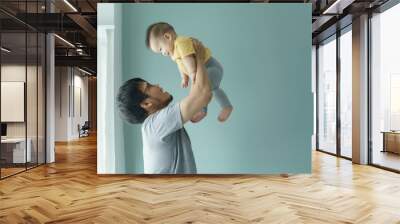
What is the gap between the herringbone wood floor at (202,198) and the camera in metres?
3.99

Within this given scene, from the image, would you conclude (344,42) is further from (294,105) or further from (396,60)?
(294,105)

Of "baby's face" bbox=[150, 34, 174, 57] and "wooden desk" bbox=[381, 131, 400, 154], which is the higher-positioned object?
"baby's face" bbox=[150, 34, 174, 57]

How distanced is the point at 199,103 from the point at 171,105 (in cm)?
45

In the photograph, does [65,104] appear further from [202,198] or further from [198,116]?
[202,198]

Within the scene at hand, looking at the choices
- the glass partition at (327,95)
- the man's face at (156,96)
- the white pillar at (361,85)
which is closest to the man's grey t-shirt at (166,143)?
the man's face at (156,96)

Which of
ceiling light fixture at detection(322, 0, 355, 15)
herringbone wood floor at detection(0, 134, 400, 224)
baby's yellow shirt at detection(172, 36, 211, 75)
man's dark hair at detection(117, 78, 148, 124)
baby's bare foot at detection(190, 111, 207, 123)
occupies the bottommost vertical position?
herringbone wood floor at detection(0, 134, 400, 224)

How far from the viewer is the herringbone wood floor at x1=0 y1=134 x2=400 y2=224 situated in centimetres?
399

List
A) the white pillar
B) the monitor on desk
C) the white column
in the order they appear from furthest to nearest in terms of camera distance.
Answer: the white column → the white pillar → the monitor on desk

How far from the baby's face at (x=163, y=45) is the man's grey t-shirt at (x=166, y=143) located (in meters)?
0.86

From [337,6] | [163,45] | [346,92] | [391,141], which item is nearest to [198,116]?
[163,45]

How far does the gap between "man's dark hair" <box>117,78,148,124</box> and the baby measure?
65 cm

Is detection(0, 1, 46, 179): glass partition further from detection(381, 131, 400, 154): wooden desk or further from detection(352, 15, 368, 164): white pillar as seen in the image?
detection(381, 131, 400, 154): wooden desk

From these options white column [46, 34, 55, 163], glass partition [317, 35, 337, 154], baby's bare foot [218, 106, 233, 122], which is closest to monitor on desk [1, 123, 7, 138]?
white column [46, 34, 55, 163]

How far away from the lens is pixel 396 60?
7.20 meters
